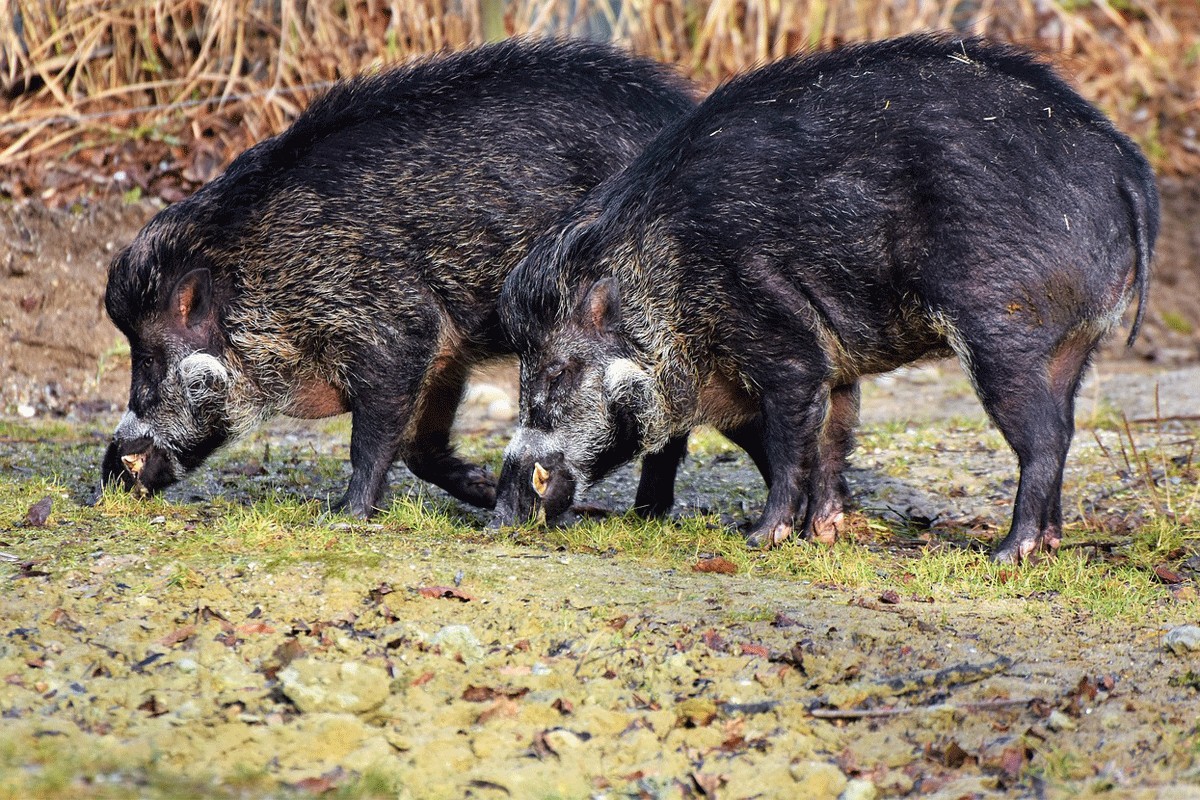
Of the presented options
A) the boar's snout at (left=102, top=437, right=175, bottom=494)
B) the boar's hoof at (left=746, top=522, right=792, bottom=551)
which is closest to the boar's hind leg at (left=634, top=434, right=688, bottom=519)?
the boar's hoof at (left=746, top=522, right=792, bottom=551)

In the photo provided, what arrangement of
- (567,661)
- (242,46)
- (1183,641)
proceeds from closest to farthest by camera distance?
(567,661), (1183,641), (242,46)

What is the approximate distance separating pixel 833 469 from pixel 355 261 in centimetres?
216

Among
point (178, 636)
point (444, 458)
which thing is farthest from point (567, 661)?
point (444, 458)

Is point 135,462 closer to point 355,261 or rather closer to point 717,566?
point 355,261

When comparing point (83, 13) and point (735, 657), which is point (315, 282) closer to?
point (735, 657)

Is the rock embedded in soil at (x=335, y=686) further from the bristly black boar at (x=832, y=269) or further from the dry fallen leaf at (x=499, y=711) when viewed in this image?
the bristly black boar at (x=832, y=269)

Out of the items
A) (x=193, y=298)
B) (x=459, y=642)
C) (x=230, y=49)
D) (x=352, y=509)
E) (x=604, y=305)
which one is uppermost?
(x=230, y=49)

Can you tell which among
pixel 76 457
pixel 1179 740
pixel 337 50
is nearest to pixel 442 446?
pixel 76 457

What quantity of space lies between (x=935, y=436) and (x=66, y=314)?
19.5 ft

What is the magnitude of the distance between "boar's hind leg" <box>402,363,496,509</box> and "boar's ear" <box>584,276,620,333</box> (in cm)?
→ 87

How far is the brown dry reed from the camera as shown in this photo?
10.8m

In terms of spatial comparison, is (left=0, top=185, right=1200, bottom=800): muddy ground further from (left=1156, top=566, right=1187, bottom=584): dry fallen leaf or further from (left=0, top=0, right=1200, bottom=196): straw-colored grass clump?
(left=0, top=0, right=1200, bottom=196): straw-colored grass clump

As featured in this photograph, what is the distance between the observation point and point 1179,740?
3.55 meters

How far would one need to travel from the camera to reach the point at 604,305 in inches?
231
